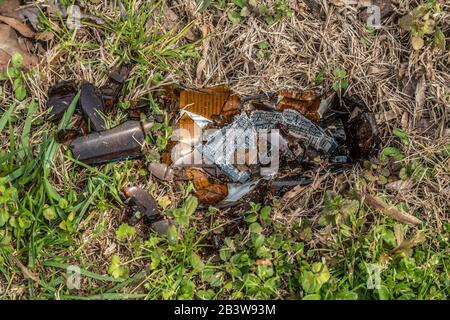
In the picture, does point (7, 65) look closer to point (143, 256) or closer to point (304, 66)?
point (143, 256)

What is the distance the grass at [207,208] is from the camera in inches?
88.8

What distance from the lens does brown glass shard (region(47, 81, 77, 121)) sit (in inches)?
96.4

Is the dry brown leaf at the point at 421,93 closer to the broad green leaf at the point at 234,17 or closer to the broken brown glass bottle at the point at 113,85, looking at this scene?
the broad green leaf at the point at 234,17

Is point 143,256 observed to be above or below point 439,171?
below

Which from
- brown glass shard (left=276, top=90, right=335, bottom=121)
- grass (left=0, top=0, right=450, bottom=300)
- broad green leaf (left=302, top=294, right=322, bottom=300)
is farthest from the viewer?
brown glass shard (left=276, top=90, right=335, bottom=121)

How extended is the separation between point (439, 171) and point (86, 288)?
161 centimetres

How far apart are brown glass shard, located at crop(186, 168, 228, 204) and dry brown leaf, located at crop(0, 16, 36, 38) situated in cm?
95

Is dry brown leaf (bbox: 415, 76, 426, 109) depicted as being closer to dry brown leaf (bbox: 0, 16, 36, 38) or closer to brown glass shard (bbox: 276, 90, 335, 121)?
brown glass shard (bbox: 276, 90, 335, 121)

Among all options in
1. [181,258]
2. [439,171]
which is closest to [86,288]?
[181,258]

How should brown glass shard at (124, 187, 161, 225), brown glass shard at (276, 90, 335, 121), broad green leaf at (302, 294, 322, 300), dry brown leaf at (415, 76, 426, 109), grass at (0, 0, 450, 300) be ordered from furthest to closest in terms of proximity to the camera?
1. brown glass shard at (276, 90, 335, 121)
2. dry brown leaf at (415, 76, 426, 109)
3. brown glass shard at (124, 187, 161, 225)
4. grass at (0, 0, 450, 300)
5. broad green leaf at (302, 294, 322, 300)

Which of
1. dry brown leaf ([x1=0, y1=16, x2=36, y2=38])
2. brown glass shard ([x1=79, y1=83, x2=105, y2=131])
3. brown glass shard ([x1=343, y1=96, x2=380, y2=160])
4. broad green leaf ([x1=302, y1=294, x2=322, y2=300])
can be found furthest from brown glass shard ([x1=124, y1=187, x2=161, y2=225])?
brown glass shard ([x1=343, y1=96, x2=380, y2=160])

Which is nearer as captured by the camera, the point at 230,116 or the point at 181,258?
the point at 181,258

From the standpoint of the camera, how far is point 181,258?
232 cm

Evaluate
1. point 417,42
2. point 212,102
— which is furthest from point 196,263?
point 417,42
